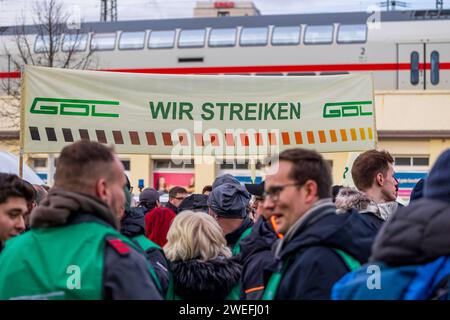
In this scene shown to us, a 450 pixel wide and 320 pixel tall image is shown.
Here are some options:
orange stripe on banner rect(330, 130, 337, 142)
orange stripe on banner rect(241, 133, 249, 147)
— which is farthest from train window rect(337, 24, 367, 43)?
orange stripe on banner rect(241, 133, 249, 147)

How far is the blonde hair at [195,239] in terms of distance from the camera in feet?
15.9

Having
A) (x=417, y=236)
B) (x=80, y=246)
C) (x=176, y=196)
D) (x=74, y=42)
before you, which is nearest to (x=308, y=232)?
(x=417, y=236)

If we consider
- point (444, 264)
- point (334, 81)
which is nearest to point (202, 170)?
point (334, 81)

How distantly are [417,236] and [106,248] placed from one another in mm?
1171

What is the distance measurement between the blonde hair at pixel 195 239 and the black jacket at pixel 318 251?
51.9 inches

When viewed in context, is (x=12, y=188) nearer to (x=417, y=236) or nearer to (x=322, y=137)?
(x=417, y=236)

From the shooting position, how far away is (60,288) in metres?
3.23

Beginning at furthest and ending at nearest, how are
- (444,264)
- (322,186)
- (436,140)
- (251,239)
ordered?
1. (436,140)
2. (251,239)
3. (322,186)
4. (444,264)

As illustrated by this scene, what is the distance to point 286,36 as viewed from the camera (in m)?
27.6

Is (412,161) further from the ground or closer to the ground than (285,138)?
further from the ground

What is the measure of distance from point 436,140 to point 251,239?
2245cm

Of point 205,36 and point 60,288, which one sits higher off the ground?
point 205,36
